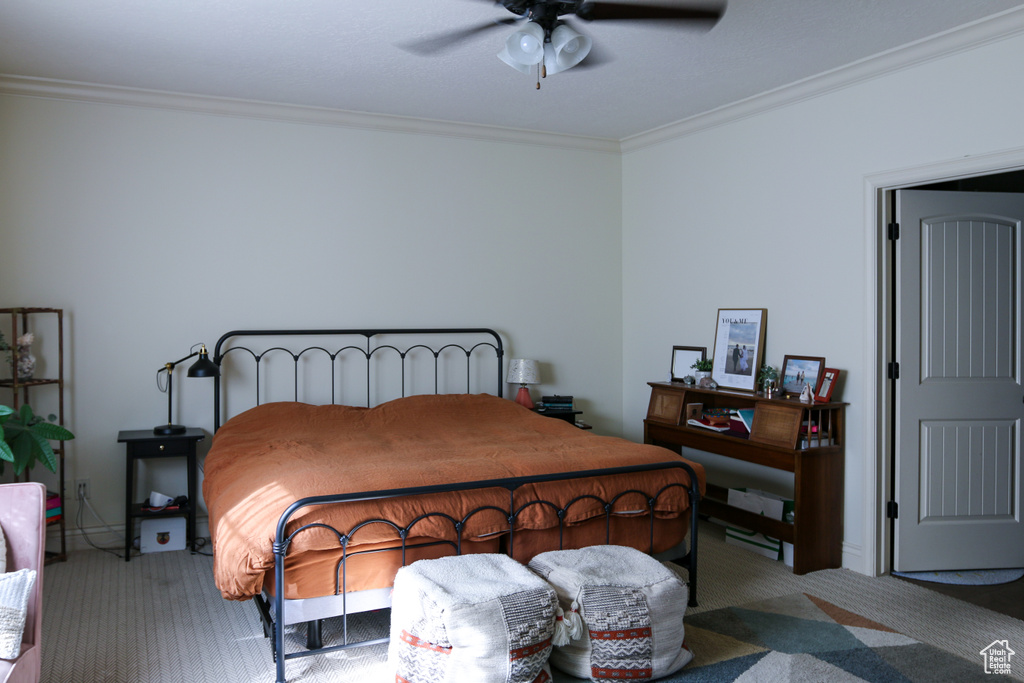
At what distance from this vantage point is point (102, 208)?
4164mm

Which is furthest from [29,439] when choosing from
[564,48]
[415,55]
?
[564,48]

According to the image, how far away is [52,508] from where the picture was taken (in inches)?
150

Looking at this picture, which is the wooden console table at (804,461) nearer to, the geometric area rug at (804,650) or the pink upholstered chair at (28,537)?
the geometric area rug at (804,650)

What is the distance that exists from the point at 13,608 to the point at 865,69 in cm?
417

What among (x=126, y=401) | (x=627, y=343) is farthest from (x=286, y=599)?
(x=627, y=343)

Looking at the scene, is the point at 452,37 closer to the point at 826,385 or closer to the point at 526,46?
the point at 526,46

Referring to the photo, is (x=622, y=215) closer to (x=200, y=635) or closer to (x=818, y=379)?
(x=818, y=379)

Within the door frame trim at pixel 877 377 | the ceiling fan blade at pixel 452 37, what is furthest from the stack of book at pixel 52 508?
the door frame trim at pixel 877 377

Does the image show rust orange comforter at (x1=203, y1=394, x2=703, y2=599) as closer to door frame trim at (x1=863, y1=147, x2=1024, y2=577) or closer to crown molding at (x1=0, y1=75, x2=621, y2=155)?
door frame trim at (x1=863, y1=147, x2=1024, y2=577)

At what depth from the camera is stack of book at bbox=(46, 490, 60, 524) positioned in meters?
3.78

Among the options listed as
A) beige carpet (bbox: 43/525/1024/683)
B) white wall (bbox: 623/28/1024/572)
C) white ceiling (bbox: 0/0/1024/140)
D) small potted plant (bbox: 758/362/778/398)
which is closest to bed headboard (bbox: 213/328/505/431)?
beige carpet (bbox: 43/525/1024/683)

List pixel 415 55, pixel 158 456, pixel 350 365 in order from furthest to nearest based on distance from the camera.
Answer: pixel 350 365
pixel 158 456
pixel 415 55

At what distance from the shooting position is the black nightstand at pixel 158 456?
12.9 ft

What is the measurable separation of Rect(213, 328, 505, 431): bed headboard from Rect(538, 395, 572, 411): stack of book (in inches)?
12.7
